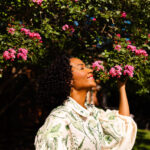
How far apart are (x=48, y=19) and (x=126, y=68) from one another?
131cm

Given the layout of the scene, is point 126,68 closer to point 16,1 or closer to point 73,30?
point 73,30

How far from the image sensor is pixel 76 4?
10.1ft

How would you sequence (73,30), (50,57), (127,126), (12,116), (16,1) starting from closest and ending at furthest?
(127,126) → (16,1) → (73,30) → (50,57) → (12,116)

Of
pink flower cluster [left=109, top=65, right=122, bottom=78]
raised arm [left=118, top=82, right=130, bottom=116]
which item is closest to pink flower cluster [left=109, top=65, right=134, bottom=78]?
pink flower cluster [left=109, top=65, right=122, bottom=78]

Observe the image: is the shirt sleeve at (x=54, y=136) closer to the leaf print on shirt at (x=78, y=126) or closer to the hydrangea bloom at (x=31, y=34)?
the leaf print on shirt at (x=78, y=126)

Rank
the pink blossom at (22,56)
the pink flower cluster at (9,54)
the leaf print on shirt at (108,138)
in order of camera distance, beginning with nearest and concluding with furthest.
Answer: the leaf print on shirt at (108,138), the pink flower cluster at (9,54), the pink blossom at (22,56)

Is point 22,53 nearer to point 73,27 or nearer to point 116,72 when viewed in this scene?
point 73,27

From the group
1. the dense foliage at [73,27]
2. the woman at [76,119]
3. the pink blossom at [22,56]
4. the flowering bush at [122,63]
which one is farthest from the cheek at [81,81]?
the pink blossom at [22,56]

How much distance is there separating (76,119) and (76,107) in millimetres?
158

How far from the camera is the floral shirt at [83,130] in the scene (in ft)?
6.25

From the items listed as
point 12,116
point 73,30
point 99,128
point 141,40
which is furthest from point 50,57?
point 12,116

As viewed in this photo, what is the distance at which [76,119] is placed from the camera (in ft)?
7.18

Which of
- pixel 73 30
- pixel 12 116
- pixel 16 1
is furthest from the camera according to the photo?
pixel 12 116

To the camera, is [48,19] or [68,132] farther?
[48,19]
